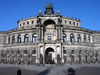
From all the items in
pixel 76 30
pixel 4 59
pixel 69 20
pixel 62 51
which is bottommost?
pixel 4 59

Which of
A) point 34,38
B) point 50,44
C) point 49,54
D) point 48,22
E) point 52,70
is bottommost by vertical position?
point 52,70

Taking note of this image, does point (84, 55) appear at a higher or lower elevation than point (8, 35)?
lower

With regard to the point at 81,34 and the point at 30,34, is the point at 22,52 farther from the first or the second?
the point at 81,34

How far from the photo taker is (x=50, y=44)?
164 feet

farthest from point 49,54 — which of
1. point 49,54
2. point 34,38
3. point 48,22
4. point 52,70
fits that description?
point 52,70

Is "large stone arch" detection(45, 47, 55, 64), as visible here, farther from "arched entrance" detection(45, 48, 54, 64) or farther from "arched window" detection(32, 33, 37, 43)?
"arched window" detection(32, 33, 37, 43)

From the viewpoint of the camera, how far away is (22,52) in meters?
Result: 54.3

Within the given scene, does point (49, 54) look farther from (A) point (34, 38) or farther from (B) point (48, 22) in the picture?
(B) point (48, 22)

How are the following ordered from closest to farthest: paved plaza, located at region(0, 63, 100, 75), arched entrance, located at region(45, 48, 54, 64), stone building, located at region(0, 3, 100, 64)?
1. paved plaza, located at region(0, 63, 100, 75)
2. stone building, located at region(0, 3, 100, 64)
3. arched entrance, located at region(45, 48, 54, 64)

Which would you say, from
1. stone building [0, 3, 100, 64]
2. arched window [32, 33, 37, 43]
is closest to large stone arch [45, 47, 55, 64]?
stone building [0, 3, 100, 64]

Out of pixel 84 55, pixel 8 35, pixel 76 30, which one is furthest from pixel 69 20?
pixel 8 35

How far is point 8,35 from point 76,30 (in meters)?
30.1

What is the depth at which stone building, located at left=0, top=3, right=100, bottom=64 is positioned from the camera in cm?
4978

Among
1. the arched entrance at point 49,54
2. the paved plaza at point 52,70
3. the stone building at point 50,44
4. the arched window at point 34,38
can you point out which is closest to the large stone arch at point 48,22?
the stone building at point 50,44
